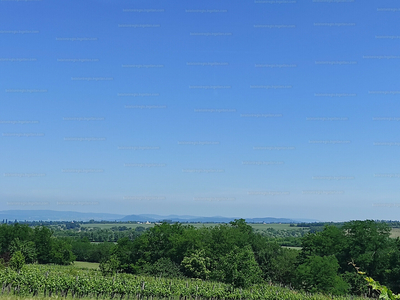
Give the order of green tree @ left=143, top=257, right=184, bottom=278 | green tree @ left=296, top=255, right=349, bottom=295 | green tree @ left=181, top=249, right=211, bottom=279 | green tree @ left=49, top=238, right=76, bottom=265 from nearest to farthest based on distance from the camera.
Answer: green tree @ left=296, top=255, right=349, bottom=295
green tree @ left=181, top=249, right=211, bottom=279
green tree @ left=143, top=257, right=184, bottom=278
green tree @ left=49, top=238, right=76, bottom=265

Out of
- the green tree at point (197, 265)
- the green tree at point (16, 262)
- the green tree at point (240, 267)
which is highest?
the green tree at point (240, 267)

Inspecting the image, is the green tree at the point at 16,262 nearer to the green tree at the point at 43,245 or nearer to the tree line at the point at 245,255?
the tree line at the point at 245,255

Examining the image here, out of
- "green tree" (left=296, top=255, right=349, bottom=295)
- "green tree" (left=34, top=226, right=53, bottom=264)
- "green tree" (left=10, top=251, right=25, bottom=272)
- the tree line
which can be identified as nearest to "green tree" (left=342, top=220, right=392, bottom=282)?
the tree line

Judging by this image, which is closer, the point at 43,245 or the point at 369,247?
the point at 369,247

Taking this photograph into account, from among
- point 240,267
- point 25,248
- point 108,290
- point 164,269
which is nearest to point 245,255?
point 240,267

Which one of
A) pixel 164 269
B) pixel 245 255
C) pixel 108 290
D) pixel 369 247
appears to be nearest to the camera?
pixel 245 255

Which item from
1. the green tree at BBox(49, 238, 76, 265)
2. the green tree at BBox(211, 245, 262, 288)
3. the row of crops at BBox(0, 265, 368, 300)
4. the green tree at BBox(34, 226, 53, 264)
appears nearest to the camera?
the green tree at BBox(211, 245, 262, 288)

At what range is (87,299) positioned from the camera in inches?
1337

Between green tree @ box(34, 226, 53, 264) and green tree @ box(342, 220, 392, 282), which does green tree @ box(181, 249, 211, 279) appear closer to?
green tree @ box(342, 220, 392, 282)

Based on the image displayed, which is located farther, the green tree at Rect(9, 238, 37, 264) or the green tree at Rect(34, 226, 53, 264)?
the green tree at Rect(34, 226, 53, 264)

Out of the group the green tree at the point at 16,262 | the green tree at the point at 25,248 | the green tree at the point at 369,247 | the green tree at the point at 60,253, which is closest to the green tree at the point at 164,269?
the green tree at the point at 16,262

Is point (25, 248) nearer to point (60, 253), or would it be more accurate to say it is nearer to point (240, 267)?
point (60, 253)

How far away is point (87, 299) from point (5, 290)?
8.91 m

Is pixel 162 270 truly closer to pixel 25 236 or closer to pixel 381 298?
pixel 25 236
